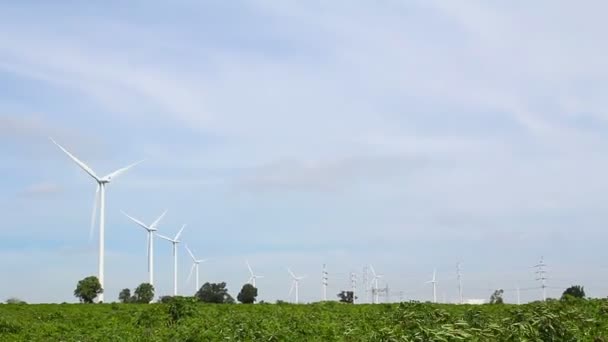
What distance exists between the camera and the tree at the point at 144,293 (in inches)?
2196

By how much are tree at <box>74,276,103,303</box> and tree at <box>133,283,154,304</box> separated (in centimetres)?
285

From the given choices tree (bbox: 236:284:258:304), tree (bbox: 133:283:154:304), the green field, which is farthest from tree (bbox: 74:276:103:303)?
the green field

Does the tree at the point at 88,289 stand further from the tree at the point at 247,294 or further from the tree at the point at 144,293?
the tree at the point at 247,294

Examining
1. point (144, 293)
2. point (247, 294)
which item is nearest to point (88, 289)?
point (144, 293)

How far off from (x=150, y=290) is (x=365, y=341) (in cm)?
4661

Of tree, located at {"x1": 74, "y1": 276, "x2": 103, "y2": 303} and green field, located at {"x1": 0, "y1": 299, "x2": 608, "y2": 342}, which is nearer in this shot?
green field, located at {"x1": 0, "y1": 299, "x2": 608, "y2": 342}

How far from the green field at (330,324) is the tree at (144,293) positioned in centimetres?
1663

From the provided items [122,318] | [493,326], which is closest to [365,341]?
[493,326]

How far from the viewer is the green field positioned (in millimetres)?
11516

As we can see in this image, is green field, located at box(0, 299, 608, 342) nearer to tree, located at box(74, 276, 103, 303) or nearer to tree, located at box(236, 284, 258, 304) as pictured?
tree, located at box(74, 276, 103, 303)

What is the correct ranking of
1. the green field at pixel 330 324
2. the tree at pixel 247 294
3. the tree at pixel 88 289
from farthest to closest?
the tree at pixel 247 294, the tree at pixel 88 289, the green field at pixel 330 324

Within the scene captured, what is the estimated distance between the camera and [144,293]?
5612 centimetres

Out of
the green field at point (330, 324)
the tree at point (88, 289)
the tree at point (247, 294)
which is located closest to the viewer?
the green field at point (330, 324)

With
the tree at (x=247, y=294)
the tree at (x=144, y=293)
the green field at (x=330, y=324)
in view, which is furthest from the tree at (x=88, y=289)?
the green field at (x=330, y=324)
